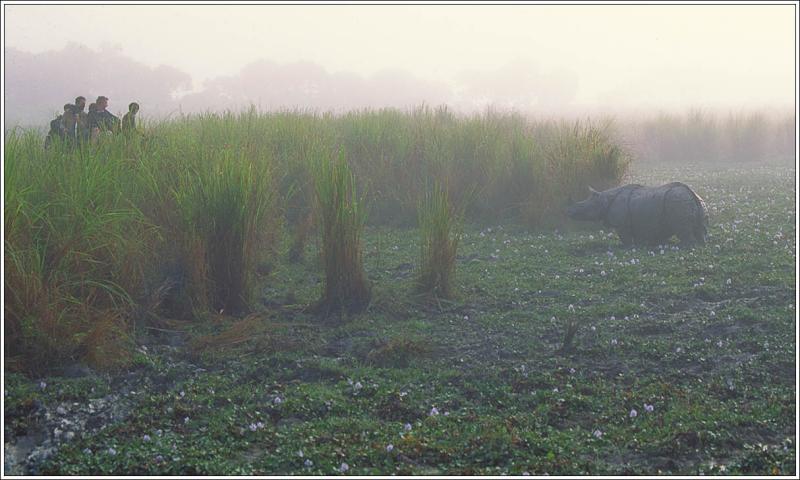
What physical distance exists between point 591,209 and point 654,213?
86cm

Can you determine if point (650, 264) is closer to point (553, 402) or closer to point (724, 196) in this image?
point (553, 402)

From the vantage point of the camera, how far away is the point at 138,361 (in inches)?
241

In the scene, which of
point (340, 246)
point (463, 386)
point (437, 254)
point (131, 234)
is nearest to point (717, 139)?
point (437, 254)

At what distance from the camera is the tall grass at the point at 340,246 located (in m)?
7.45

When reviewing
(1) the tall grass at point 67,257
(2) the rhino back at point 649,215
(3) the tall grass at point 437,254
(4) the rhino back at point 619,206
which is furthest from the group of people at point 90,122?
(2) the rhino back at point 649,215

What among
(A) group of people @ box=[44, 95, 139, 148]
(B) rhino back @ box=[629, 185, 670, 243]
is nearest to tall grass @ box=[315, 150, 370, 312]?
(A) group of people @ box=[44, 95, 139, 148]

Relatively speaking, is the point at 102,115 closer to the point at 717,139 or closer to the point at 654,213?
the point at 654,213

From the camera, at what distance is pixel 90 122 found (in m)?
11.3

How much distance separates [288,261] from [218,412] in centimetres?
454

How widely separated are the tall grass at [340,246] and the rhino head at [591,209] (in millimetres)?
3791

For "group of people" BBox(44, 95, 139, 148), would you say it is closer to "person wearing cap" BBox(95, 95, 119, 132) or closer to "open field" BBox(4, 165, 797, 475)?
"person wearing cap" BBox(95, 95, 119, 132)

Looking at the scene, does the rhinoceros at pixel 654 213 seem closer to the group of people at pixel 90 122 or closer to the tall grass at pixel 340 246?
the tall grass at pixel 340 246

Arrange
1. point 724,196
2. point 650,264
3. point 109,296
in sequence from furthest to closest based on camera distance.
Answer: point 724,196
point 650,264
point 109,296

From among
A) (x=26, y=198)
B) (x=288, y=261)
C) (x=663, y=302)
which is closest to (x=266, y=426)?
(x=26, y=198)
